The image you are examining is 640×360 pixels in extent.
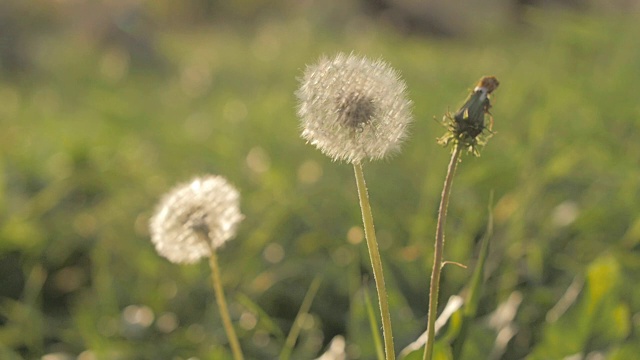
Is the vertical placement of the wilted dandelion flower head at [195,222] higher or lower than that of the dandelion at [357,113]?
higher

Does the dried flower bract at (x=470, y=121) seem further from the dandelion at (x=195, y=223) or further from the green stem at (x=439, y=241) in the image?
the dandelion at (x=195, y=223)

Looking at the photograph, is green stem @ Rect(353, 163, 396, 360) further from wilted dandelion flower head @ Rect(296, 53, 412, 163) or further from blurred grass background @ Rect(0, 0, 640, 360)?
blurred grass background @ Rect(0, 0, 640, 360)

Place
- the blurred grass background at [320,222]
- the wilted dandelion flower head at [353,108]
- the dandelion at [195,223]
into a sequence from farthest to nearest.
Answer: the blurred grass background at [320,222], the dandelion at [195,223], the wilted dandelion flower head at [353,108]

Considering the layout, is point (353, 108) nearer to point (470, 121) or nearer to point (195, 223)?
point (470, 121)

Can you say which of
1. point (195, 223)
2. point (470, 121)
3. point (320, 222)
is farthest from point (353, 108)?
point (320, 222)

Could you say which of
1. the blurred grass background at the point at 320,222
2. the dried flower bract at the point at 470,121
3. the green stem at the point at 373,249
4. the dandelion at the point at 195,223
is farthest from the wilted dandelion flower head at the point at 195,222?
the dried flower bract at the point at 470,121

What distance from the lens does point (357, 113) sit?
3.01 feet

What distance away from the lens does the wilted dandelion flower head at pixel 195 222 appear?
1.21m

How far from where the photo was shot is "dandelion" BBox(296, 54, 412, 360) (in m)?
0.89

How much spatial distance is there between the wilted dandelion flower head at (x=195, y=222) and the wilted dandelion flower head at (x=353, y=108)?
1.07 ft

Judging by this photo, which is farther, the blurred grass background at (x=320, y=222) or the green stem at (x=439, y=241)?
the blurred grass background at (x=320, y=222)

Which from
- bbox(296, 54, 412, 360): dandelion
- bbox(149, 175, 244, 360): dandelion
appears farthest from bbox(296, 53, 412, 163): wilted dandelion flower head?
bbox(149, 175, 244, 360): dandelion

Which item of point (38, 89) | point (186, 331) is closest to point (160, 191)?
point (186, 331)

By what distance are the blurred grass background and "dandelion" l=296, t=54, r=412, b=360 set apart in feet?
0.42
